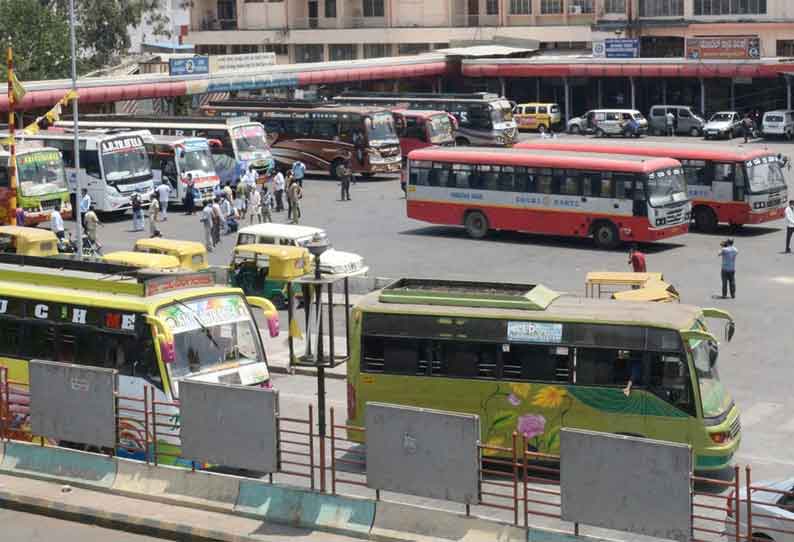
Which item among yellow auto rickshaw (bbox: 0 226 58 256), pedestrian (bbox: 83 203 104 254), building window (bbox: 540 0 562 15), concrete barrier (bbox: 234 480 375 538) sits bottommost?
concrete barrier (bbox: 234 480 375 538)

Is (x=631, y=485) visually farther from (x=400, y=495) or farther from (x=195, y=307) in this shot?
(x=195, y=307)

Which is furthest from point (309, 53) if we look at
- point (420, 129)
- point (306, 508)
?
point (306, 508)

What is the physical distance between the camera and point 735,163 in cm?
3872

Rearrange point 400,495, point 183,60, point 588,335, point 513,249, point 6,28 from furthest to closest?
point 6,28
point 183,60
point 513,249
point 588,335
point 400,495

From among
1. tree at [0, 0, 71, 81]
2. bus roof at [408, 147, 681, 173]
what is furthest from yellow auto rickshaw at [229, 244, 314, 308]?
tree at [0, 0, 71, 81]

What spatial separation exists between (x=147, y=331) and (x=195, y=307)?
0.78 m

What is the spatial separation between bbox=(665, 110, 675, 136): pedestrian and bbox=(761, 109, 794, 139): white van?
15.1ft

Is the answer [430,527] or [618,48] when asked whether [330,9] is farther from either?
[430,527]

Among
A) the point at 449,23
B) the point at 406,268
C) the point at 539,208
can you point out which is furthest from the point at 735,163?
the point at 449,23

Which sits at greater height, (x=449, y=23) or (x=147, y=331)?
(x=449, y=23)

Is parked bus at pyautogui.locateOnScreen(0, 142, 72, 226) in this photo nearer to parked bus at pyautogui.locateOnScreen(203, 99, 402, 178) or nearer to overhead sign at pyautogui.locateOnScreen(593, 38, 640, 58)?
parked bus at pyautogui.locateOnScreen(203, 99, 402, 178)

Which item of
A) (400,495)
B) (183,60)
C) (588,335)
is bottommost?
(400,495)

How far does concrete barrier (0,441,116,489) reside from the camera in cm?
1777

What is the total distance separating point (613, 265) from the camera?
115ft
